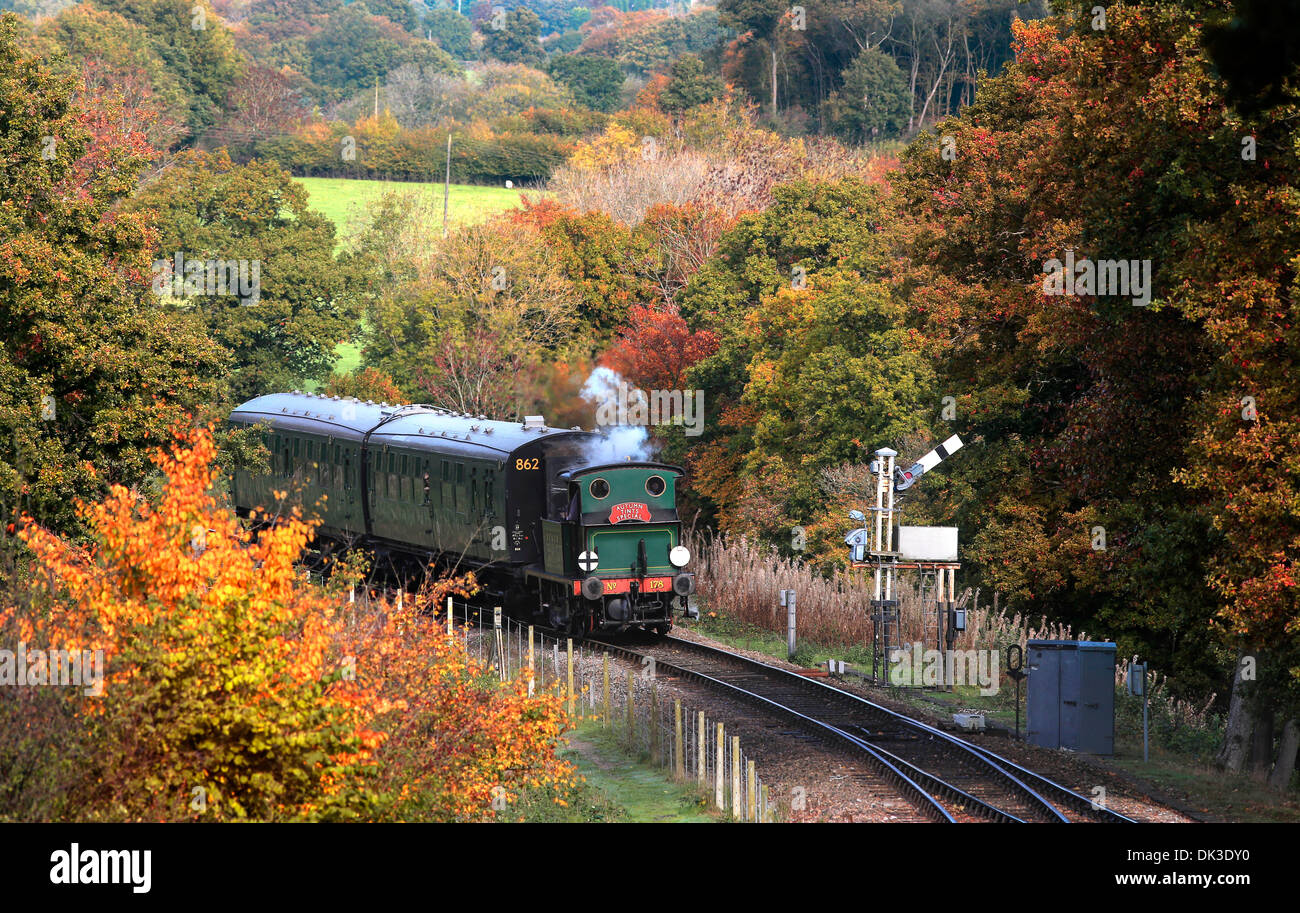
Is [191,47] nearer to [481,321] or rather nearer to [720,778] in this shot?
[481,321]

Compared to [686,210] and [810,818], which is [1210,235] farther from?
[686,210]

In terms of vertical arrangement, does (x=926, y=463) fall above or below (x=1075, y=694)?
above

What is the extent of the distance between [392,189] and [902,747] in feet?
242

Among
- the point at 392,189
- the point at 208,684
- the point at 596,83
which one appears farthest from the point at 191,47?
the point at 208,684

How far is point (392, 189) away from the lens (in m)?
88.1

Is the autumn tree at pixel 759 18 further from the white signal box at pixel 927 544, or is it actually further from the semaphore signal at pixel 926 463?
the white signal box at pixel 927 544

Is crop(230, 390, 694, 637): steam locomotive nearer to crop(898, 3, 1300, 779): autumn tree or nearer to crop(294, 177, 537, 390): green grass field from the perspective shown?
crop(898, 3, 1300, 779): autumn tree

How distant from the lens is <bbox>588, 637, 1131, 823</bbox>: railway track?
16109 mm

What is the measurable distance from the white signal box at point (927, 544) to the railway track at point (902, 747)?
260cm

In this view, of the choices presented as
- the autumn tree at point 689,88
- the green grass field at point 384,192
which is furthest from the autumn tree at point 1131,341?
the autumn tree at point 689,88

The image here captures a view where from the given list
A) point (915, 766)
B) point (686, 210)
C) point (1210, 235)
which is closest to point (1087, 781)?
point (915, 766)

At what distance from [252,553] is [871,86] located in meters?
78.0

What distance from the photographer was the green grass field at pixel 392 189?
280 feet

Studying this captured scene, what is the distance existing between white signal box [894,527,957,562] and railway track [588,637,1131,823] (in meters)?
2.60
